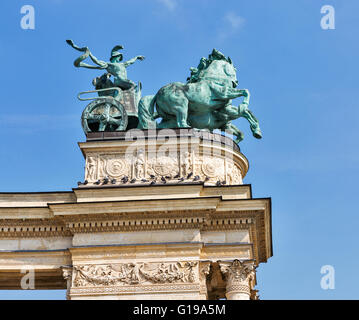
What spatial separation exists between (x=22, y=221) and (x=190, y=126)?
7.18 metres

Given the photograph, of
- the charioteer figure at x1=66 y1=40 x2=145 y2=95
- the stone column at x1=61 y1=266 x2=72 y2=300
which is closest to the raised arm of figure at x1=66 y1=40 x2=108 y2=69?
the charioteer figure at x1=66 y1=40 x2=145 y2=95

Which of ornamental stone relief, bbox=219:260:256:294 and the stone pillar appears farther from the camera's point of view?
the stone pillar

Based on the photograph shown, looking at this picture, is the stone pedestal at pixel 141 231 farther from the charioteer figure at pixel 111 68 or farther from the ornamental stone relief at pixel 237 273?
the charioteer figure at pixel 111 68

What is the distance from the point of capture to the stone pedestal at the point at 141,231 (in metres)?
24.3

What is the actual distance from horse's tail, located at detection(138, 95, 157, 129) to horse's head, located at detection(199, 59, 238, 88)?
2167 mm

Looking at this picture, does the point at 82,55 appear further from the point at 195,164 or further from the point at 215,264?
the point at 215,264

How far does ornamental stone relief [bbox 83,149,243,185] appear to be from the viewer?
85.7 ft

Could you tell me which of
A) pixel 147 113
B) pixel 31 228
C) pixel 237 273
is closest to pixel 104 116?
pixel 147 113

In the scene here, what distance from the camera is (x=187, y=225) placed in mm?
24875

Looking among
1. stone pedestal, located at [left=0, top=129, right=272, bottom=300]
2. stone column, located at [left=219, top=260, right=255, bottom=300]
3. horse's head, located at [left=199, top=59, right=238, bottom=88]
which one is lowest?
stone column, located at [left=219, top=260, right=255, bottom=300]

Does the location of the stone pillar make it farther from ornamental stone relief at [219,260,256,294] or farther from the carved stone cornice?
the carved stone cornice

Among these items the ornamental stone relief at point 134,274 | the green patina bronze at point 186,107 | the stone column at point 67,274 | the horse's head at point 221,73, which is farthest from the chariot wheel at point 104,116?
the ornamental stone relief at point 134,274

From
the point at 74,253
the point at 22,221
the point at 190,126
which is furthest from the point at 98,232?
the point at 190,126

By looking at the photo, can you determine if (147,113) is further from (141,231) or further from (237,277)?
(237,277)
